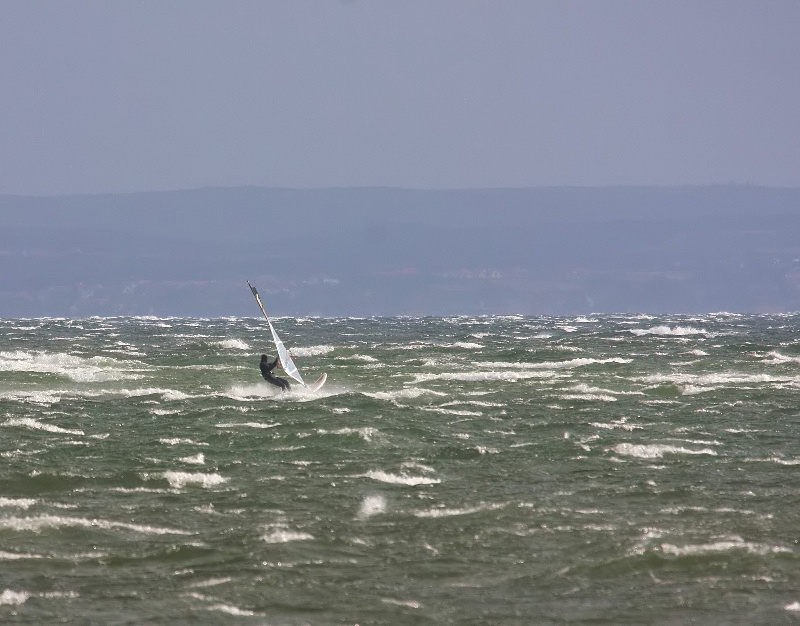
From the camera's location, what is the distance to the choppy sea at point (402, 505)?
16.7 meters

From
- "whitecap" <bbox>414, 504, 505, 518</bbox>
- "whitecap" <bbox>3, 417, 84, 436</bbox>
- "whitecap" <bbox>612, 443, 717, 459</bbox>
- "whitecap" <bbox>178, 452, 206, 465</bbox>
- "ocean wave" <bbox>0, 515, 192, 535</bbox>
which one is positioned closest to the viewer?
"ocean wave" <bbox>0, 515, 192, 535</bbox>

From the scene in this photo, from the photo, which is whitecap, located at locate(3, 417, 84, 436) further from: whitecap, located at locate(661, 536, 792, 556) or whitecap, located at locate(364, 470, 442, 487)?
whitecap, located at locate(661, 536, 792, 556)

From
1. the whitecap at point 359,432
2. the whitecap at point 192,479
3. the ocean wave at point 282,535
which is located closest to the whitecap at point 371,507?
the ocean wave at point 282,535

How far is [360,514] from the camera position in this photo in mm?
21516

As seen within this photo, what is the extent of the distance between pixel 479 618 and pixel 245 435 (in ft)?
53.8

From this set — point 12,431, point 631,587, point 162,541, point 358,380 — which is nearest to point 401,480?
point 162,541

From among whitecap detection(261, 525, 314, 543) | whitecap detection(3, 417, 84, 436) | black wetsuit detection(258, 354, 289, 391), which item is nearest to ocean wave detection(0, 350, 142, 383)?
black wetsuit detection(258, 354, 289, 391)

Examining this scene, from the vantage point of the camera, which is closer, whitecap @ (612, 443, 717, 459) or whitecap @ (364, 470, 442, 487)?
whitecap @ (364, 470, 442, 487)

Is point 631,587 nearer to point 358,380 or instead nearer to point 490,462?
point 490,462

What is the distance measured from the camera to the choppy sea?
16.7 meters

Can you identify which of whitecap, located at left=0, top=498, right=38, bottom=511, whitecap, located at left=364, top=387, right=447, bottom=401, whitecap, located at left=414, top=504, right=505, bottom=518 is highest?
whitecap, located at left=0, top=498, right=38, bottom=511

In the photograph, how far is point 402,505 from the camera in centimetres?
2223

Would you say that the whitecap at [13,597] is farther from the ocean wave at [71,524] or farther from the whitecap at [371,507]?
the whitecap at [371,507]

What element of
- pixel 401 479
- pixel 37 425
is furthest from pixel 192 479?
pixel 37 425
